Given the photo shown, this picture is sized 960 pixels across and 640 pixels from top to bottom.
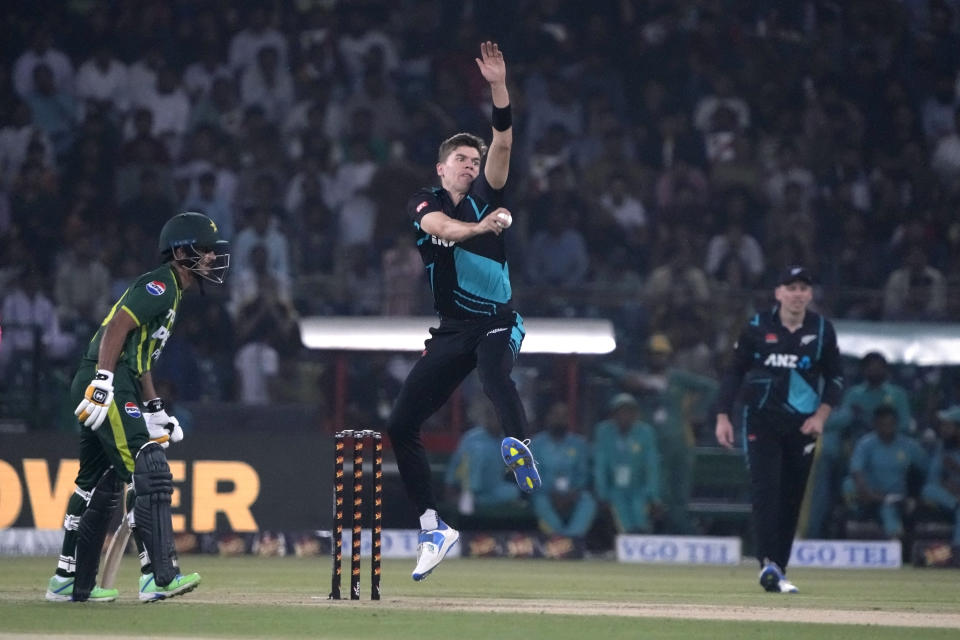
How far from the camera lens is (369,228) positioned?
17.3 m

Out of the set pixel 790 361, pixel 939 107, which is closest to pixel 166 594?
pixel 790 361

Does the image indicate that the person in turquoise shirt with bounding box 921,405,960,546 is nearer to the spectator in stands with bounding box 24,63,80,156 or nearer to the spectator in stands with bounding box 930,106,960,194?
the spectator in stands with bounding box 930,106,960,194

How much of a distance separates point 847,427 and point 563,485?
265 cm

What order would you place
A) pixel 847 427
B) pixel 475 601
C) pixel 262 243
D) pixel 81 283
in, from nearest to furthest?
1. pixel 475 601
2. pixel 847 427
3. pixel 81 283
4. pixel 262 243

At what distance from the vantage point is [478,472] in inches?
565

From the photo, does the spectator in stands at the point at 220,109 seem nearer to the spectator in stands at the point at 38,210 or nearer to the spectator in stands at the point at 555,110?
the spectator in stands at the point at 38,210

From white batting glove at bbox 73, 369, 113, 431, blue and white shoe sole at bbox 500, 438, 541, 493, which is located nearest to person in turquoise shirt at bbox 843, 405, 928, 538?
blue and white shoe sole at bbox 500, 438, 541, 493

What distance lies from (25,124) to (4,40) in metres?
1.32

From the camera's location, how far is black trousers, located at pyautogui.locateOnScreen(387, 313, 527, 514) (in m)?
8.45

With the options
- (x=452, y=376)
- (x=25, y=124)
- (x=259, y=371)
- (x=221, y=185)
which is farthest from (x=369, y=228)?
(x=452, y=376)

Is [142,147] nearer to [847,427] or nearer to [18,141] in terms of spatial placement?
[18,141]

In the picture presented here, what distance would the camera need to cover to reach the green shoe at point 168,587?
26.1ft

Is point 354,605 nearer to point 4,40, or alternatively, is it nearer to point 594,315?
point 594,315

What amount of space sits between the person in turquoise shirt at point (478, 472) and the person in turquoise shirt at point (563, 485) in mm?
352
